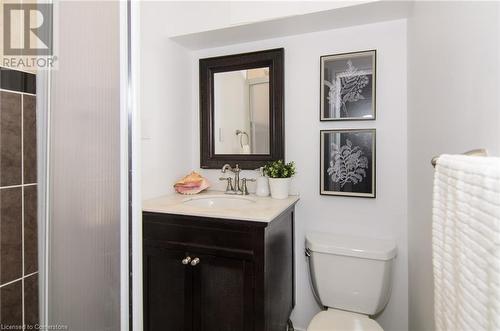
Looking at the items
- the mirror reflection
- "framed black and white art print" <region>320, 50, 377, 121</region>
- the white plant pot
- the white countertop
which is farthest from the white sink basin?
"framed black and white art print" <region>320, 50, 377, 121</region>

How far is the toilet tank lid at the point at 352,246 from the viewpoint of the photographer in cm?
135

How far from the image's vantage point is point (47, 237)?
845 mm

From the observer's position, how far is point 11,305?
84cm

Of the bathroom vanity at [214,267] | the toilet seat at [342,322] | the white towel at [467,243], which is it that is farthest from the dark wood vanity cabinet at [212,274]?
the white towel at [467,243]

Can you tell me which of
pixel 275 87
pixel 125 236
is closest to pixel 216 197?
pixel 275 87

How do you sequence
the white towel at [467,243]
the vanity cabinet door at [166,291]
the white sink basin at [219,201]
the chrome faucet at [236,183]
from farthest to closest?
the chrome faucet at [236,183] < the white sink basin at [219,201] < the vanity cabinet door at [166,291] < the white towel at [467,243]

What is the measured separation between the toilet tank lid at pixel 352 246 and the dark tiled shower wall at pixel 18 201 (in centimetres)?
121

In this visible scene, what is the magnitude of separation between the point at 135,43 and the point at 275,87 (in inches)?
45.4

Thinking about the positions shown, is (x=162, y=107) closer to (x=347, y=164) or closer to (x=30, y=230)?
(x=30, y=230)

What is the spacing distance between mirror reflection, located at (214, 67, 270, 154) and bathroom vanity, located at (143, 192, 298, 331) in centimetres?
53

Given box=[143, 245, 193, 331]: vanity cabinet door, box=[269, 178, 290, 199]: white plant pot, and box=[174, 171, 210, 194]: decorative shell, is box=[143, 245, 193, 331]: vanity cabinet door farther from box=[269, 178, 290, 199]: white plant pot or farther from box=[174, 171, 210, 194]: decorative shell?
box=[269, 178, 290, 199]: white plant pot

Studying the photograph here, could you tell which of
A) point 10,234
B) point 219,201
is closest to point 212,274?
point 219,201

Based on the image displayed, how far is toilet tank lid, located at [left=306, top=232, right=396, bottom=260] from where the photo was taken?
4.42 feet

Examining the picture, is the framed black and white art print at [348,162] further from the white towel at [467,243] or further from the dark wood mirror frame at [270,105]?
the white towel at [467,243]
